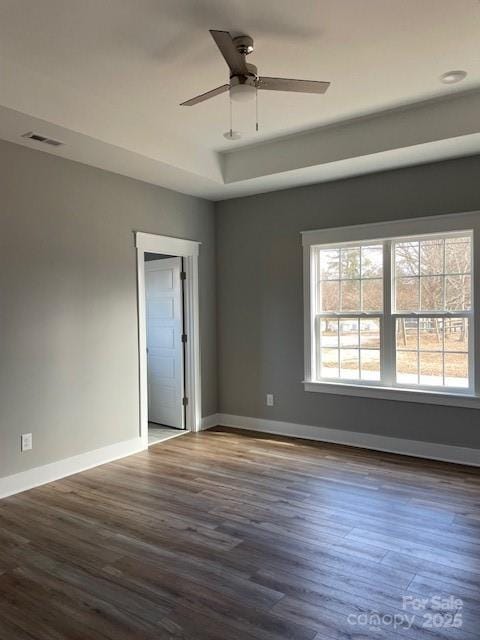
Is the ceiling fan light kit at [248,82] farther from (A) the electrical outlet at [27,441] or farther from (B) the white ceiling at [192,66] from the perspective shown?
(A) the electrical outlet at [27,441]

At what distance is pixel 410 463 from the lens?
14.0 ft

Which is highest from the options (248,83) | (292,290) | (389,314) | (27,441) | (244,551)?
(248,83)

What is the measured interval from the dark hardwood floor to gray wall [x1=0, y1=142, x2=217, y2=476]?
1.60ft

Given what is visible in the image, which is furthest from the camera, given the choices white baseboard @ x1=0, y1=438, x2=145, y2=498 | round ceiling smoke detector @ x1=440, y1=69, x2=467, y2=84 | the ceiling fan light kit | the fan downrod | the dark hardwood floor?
white baseboard @ x1=0, y1=438, x2=145, y2=498

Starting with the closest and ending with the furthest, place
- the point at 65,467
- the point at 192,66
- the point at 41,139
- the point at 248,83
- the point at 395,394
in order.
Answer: the point at 248,83
the point at 192,66
the point at 41,139
the point at 65,467
the point at 395,394

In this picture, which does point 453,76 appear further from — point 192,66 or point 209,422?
point 209,422

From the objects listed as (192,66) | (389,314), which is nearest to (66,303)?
(192,66)

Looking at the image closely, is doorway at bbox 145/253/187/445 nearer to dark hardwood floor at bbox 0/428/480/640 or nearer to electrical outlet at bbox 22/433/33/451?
dark hardwood floor at bbox 0/428/480/640

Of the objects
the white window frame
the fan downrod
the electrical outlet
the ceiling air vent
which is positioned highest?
the fan downrod

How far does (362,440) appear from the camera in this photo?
15.7ft

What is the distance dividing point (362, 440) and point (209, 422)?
183 cm

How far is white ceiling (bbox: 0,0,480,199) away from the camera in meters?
2.62

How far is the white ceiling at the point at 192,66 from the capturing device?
2.62 m

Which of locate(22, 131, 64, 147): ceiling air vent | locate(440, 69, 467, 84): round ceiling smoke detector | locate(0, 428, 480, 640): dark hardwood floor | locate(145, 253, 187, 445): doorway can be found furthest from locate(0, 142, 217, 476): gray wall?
locate(440, 69, 467, 84): round ceiling smoke detector
